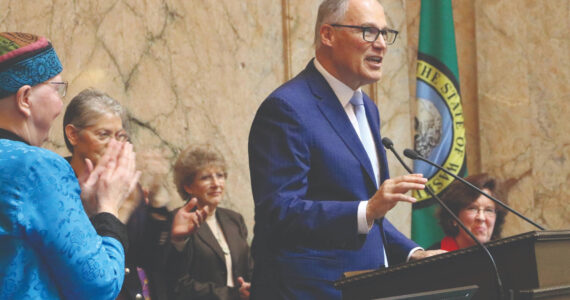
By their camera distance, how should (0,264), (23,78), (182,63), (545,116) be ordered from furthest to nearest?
(545,116), (182,63), (23,78), (0,264)

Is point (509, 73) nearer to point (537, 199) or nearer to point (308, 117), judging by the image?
point (537, 199)

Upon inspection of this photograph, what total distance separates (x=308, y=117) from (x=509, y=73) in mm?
4260

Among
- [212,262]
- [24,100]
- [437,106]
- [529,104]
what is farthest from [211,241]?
[529,104]

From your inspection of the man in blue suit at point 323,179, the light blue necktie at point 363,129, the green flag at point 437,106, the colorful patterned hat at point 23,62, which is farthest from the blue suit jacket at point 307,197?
the green flag at point 437,106

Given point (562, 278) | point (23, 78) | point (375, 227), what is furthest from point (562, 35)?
point (23, 78)

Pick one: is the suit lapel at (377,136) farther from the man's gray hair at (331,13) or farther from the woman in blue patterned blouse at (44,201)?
the woman in blue patterned blouse at (44,201)

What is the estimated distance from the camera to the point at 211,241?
444cm

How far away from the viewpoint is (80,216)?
2002 mm

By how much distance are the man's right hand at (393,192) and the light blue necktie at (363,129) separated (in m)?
0.51

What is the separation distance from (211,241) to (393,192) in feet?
6.82

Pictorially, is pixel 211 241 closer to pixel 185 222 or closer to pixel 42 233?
pixel 185 222

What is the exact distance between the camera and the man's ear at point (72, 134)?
3463mm

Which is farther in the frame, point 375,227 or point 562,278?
point 375,227

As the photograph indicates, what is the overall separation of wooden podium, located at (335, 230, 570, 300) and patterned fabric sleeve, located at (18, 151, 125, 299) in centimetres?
85
